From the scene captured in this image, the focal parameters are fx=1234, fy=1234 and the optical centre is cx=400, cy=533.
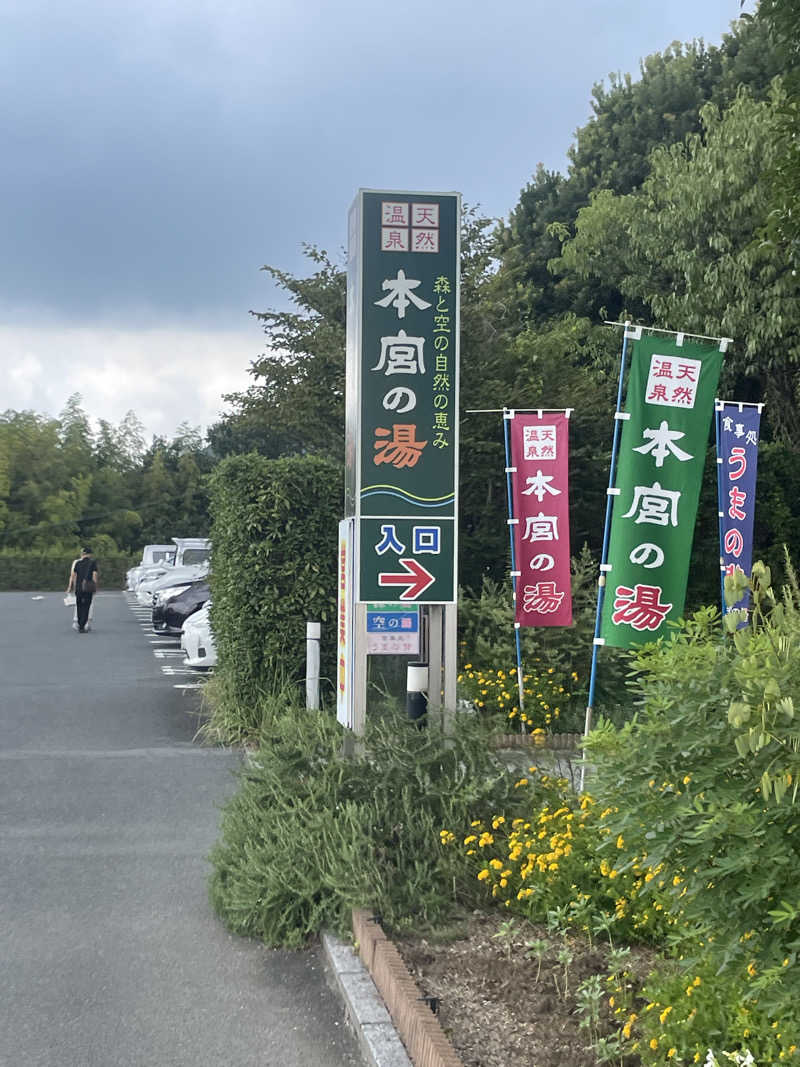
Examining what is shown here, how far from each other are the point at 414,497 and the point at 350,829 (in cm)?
234

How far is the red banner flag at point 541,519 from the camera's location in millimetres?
11031

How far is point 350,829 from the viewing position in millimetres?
5867

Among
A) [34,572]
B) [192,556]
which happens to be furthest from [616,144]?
[34,572]

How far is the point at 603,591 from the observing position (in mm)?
8945

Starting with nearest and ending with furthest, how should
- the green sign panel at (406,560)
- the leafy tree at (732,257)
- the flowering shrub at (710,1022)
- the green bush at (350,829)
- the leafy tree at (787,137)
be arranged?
the flowering shrub at (710,1022) < the green bush at (350,829) < the green sign panel at (406,560) < the leafy tree at (787,137) < the leafy tree at (732,257)

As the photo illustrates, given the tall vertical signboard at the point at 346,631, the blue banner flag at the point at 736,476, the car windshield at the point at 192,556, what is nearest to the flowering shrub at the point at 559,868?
the tall vertical signboard at the point at 346,631

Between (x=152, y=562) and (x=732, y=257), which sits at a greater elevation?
(x=732, y=257)

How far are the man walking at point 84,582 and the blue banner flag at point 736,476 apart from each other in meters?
16.4

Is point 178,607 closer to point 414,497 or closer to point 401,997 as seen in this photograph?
point 414,497

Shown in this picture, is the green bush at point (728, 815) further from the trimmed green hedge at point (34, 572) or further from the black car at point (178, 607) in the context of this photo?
the trimmed green hedge at point (34, 572)

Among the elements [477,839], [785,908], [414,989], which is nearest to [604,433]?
[477,839]

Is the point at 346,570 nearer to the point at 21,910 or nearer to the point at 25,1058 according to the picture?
the point at 21,910

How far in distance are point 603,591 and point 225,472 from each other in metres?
4.96

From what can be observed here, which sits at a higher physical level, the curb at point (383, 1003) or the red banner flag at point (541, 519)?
the red banner flag at point (541, 519)
